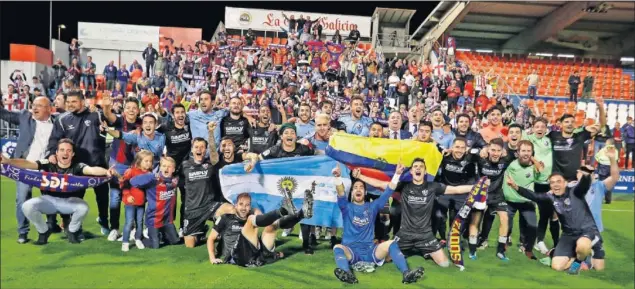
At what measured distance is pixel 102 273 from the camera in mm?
5371

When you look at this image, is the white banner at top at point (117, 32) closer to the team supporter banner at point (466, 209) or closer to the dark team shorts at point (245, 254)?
the dark team shorts at point (245, 254)

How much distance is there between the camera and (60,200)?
6.51 meters

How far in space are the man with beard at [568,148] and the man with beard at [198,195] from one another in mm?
5168

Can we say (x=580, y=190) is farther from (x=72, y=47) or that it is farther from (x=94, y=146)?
(x=72, y=47)

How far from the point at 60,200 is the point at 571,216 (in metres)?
7.13

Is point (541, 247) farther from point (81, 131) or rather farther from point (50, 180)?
point (50, 180)

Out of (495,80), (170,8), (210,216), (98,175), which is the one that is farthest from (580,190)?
(170,8)

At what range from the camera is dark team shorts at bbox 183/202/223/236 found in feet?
21.7

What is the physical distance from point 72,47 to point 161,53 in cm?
837

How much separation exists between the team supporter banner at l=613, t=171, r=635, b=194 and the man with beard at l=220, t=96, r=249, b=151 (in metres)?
12.5

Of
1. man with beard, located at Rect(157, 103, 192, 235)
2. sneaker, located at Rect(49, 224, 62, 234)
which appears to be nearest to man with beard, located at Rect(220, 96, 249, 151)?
man with beard, located at Rect(157, 103, 192, 235)

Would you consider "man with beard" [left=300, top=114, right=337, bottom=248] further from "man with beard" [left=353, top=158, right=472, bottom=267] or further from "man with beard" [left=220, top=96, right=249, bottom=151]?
"man with beard" [left=353, top=158, right=472, bottom=267]

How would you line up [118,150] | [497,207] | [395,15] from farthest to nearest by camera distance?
[395,15] < [118,150] < [497,207]

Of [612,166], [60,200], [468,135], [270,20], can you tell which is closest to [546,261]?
[612,166]
